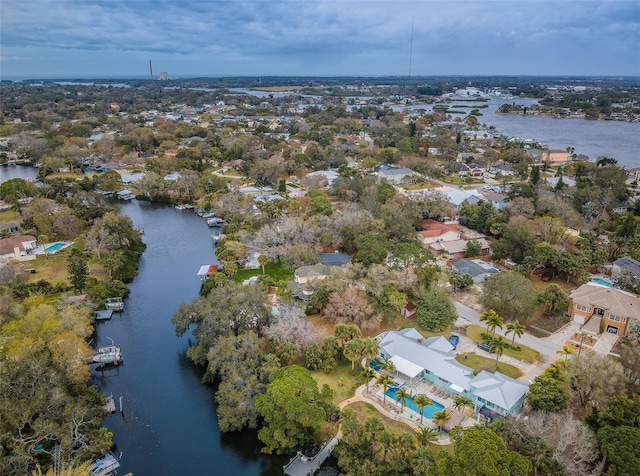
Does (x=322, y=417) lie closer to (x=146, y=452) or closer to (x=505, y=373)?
(x=146, y=452)

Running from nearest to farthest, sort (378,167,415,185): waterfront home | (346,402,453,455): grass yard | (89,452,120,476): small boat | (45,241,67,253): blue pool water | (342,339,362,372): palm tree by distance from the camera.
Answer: (89,452,120,476): small boat < (346,402,453,455): grass yard < (342,339,362,372): palm tree < (45,241,67,253): blue pool water < (378,167,415,185): waterfront home

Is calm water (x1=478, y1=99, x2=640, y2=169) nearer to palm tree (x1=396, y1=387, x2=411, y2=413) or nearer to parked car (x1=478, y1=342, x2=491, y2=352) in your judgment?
parked car (x1=478, y1=342, x2=491, y2=352)

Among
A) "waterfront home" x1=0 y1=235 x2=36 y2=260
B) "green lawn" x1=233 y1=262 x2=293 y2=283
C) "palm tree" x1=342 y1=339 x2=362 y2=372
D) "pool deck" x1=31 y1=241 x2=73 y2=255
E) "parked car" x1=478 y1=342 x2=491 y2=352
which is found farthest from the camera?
"pool deck" x1=31 y1=241 x2=73 y2=255

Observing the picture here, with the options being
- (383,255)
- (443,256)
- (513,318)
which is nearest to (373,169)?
(443,256)

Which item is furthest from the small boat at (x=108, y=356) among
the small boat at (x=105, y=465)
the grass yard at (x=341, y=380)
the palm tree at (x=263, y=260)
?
the palm tree at (x=263, y=260)

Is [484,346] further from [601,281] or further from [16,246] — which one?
[16,246]

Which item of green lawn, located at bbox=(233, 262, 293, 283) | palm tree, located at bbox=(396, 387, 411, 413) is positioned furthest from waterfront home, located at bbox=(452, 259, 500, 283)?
palm tree, located at bbox=(396, 387, 411, 413)

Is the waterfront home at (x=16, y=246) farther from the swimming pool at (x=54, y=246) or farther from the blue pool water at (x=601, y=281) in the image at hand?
the blue pool water at (x=601, y=281)
